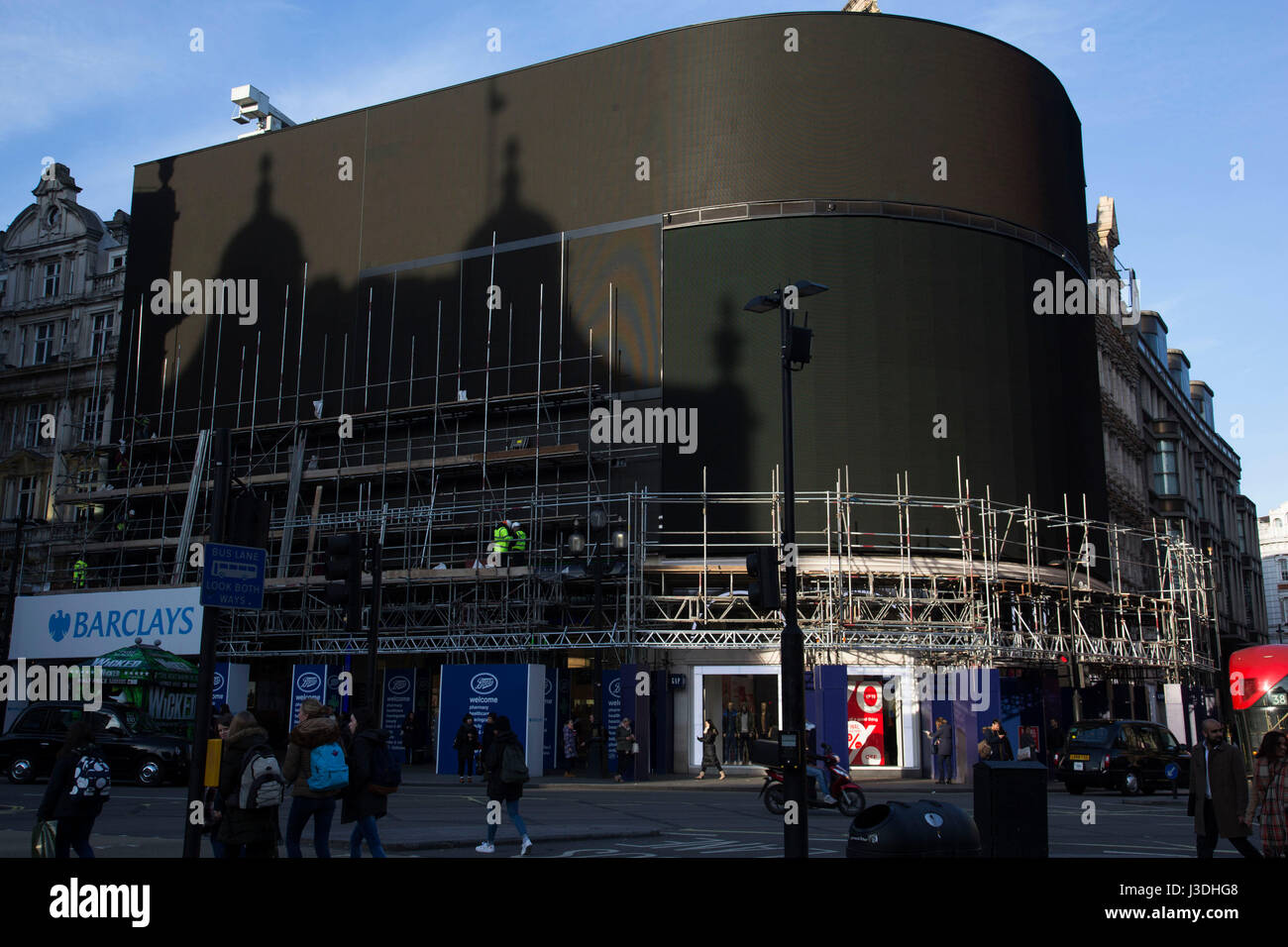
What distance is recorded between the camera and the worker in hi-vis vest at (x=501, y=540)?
34.3m

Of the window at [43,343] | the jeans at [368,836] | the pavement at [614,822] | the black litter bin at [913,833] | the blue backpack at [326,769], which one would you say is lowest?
the pavement at [614,822]

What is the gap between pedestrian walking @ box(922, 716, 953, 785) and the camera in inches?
1164

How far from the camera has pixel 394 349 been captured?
42062 mm

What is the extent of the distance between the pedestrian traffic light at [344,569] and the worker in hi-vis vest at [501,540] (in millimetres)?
16998

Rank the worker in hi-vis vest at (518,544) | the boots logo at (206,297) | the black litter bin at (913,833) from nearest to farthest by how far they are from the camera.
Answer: the black litter bin at (913,833)
the worker in hi-vis vest at (518,544)
the boots logo at (206,297)

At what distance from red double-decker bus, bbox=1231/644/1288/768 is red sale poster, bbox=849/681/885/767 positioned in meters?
9.02

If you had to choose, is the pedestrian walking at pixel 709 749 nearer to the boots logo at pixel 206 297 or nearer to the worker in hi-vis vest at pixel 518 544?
the worker in hi-vis vest at pixel 518 544

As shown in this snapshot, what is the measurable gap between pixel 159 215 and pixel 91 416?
8912mm

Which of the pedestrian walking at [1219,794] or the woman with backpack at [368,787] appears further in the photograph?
the pedestrian walking at [1219,794]

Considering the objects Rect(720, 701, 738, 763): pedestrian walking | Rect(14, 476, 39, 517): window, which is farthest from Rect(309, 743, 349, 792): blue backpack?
Rect(14, 476, 39, 517): window

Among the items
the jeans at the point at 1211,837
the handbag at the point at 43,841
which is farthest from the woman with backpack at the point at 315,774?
the jeans at the point at 1211,837

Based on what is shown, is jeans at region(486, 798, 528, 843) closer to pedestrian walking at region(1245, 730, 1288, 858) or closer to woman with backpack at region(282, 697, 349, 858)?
woman with backpack at region(282, 697, 349, 858)

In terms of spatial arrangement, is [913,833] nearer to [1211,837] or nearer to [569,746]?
[1211,837]
